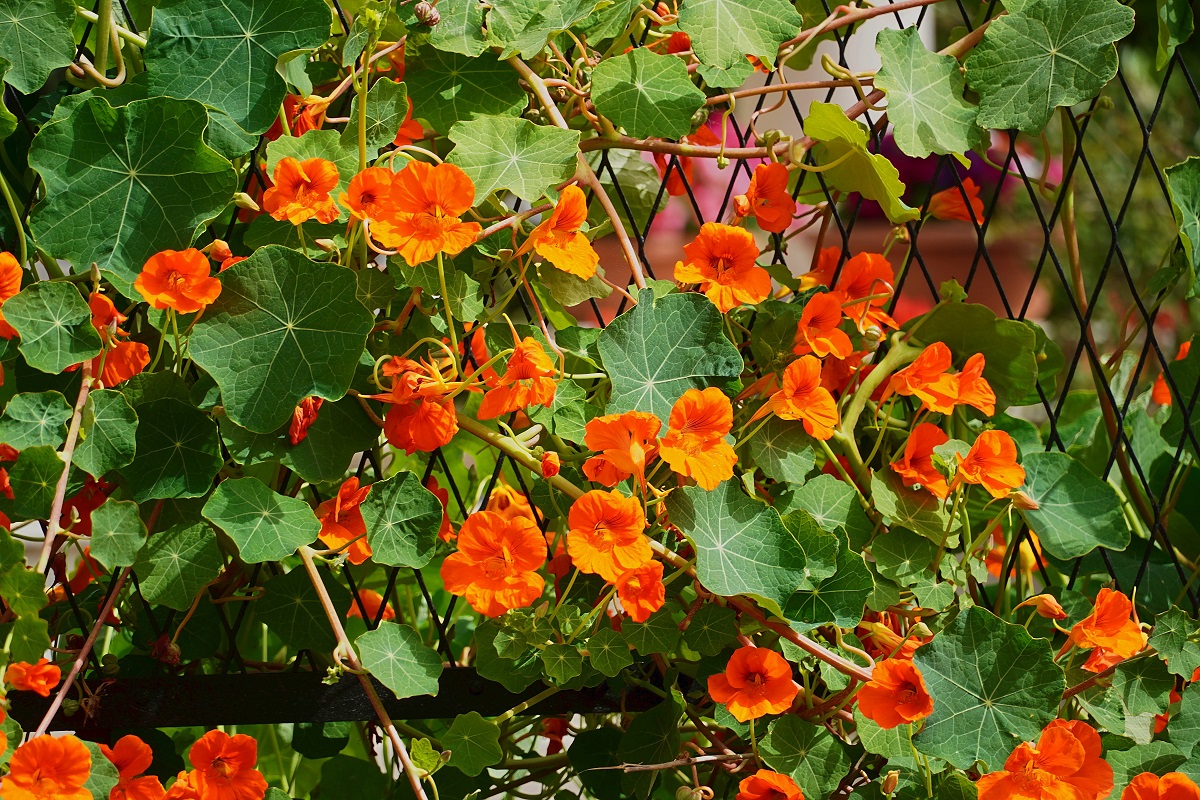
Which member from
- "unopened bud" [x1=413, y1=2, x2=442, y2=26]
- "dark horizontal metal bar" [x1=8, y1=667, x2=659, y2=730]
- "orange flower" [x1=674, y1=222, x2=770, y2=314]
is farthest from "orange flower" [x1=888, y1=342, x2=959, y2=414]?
"unopened bud" [x1=413, y1=2, x2=442, y2=26]

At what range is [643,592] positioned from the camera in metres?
0.83

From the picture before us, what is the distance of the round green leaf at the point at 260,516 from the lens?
821 mm

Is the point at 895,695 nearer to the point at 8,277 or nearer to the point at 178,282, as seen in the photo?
the point at 178,282

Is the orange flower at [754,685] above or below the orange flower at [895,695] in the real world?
below

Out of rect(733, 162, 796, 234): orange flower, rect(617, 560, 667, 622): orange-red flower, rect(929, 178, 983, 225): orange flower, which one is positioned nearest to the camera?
rect(617, 560, 667, 622): orange-red flower

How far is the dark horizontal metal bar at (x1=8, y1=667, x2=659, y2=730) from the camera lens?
0.94m

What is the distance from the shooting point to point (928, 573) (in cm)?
94

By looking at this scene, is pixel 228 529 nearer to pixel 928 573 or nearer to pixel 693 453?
pixel 693 453

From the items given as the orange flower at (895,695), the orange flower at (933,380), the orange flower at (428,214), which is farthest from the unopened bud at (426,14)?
the orange flower at (895,695)

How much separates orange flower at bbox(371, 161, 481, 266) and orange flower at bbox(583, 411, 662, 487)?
16 cm

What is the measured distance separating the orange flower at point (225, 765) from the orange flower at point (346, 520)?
0.53 ft

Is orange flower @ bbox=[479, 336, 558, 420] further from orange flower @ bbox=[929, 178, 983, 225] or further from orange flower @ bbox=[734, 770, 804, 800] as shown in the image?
orange flower @ bbox=[929, 178, 983, 225]

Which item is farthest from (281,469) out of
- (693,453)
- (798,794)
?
(798,794)

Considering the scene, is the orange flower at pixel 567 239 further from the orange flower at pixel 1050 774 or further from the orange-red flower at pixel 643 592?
the orange flower at pixel 1050 774
